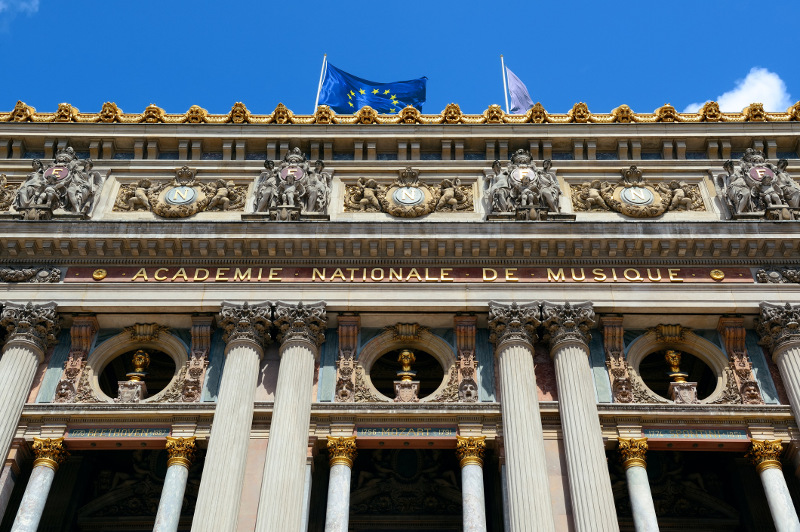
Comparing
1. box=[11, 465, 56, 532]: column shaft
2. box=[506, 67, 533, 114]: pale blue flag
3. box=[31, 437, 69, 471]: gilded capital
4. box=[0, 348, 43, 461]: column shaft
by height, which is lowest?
box=[11, 465, 56, 532]: column shaft

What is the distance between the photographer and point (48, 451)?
828 inches

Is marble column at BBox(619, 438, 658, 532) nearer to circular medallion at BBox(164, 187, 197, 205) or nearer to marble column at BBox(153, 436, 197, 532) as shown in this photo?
marble column at BBox(153, 436, 197, 532)

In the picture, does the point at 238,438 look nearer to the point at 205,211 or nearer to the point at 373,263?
the point at 373,263

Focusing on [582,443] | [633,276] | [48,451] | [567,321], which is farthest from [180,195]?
[582,443]

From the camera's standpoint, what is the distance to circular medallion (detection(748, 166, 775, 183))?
2595 cm

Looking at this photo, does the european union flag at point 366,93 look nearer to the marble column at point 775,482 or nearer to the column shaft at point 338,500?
the column shaft at point 338,500

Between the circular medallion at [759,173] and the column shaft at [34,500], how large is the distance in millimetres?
19790

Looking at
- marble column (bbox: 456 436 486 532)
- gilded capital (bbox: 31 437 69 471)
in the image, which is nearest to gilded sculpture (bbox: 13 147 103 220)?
gilded capital (bbox: 31 437 69 471)

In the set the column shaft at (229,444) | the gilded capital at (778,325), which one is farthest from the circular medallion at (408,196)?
the gilded capital at (778,325)

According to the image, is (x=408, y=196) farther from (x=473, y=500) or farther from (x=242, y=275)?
(x=473, y=500)

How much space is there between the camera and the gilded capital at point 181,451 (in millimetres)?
20844

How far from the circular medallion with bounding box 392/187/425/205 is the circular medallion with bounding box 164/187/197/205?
18.9 feet

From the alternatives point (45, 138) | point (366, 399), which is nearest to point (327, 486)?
point (366, 399)

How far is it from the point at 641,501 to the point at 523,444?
2.77 metres
